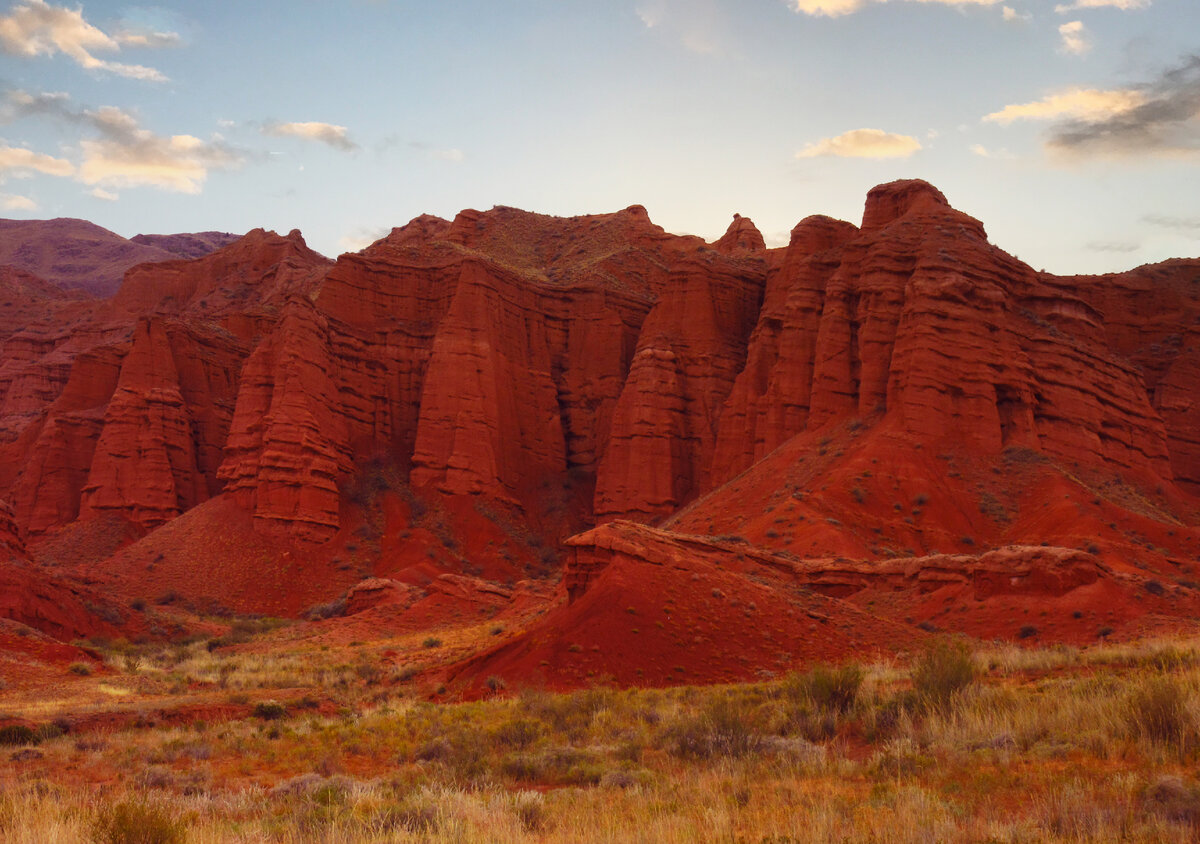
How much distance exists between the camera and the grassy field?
9.25m

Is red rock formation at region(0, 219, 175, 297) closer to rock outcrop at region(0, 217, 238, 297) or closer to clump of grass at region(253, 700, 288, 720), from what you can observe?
rock outcrop at region(0, 217, 238, 297)

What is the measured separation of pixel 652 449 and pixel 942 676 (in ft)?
170

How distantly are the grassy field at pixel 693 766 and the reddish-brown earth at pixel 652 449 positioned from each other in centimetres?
706

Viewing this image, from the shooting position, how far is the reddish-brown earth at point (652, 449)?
29469 mm

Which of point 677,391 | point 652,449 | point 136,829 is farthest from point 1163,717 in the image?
point 677,391

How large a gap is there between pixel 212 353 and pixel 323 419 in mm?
18118

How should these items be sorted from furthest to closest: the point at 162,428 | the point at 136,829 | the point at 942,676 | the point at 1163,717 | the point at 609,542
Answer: the point at 162,428 → the point at 609,542 → the point at 942,676 → the point at 1163,717 → the point at 136,829

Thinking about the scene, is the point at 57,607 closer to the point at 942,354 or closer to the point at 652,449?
the point at 652,449

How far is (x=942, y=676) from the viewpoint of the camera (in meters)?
15.6

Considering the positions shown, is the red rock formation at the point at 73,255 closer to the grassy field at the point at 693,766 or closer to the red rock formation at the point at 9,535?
the red rock formation at the point at 9,535

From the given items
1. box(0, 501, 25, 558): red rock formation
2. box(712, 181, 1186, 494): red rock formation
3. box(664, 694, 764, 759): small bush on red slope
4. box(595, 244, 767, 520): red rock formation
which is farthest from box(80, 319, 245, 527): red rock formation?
box(664, 694, 764, 759): small bush on red slope

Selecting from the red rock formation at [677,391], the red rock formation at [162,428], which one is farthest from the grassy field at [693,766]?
the red rock formation at [162,428]

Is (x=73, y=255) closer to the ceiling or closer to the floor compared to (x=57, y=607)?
closer to the ceiling

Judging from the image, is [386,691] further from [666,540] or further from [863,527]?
[863,527]
